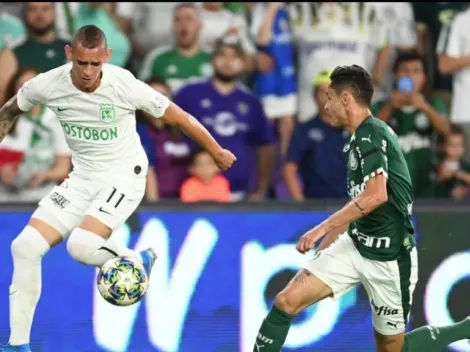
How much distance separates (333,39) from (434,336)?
4079 mm

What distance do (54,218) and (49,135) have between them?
284cm

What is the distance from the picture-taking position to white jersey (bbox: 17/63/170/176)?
7.98 meters

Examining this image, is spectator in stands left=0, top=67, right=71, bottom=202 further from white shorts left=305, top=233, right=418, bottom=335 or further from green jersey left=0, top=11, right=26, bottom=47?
white shorts left=305, top=233, right=418, bottom=335

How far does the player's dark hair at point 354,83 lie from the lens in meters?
7.66

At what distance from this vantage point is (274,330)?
7.88 m

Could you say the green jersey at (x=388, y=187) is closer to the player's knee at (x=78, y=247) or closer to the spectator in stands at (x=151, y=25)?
the player's knee at (x=78, y=247)

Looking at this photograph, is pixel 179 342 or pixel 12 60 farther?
pixel 12 60

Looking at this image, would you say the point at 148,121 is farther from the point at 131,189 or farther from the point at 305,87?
the point at 131,189

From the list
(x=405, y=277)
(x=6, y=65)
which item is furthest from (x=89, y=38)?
(x=6, y=65)

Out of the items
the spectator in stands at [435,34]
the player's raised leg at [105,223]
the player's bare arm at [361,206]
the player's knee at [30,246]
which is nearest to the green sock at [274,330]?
the player's bare arm at [361,206]

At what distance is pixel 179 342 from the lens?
31.2ft

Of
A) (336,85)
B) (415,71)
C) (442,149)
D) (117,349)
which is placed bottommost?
(117,349)

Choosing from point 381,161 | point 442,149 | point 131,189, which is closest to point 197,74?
point 442,149

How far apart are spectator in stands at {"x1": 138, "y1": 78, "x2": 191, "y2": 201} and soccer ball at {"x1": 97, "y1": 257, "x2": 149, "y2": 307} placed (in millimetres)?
2687
